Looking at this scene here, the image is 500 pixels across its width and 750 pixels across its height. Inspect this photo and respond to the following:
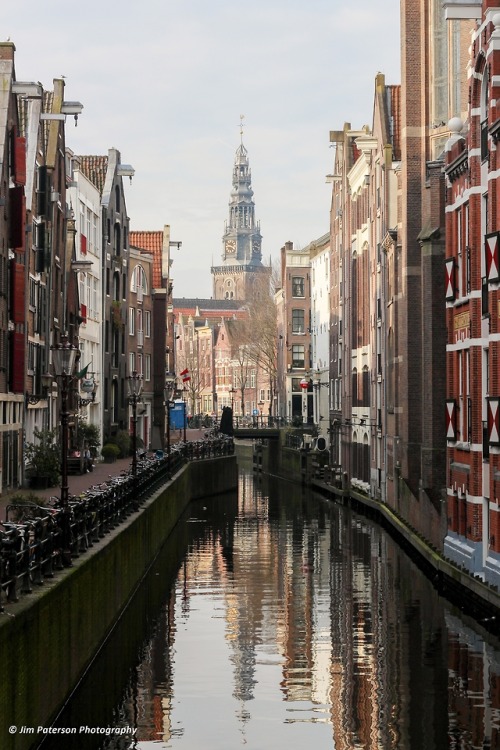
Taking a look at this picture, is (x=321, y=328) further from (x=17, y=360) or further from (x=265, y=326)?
(x=17, y=360)

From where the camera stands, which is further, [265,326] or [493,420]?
[265,326]

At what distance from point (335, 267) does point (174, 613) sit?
57298mm

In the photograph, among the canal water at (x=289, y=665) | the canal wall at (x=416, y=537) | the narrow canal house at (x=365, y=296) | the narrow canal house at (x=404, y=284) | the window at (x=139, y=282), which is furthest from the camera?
the window at (x=139, y=282)

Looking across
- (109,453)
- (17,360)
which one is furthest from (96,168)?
(17,360)

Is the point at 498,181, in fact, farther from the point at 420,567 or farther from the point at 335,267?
the point at 335,267

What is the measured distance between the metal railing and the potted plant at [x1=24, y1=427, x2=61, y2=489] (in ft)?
12.7

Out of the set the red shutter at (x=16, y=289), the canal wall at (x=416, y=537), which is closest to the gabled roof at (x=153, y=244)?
the canal wall at (x=416, y=537)

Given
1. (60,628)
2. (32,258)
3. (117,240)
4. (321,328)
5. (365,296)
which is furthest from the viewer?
(321,328)

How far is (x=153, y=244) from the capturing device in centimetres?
9338

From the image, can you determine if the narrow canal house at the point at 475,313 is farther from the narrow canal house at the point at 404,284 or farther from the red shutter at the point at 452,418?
the narrow canal house at the point at 404,284

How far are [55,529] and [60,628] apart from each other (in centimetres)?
207

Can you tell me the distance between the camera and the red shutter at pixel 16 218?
43.7 m

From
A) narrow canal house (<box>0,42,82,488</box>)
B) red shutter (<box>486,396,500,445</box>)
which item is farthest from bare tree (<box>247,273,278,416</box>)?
red shutter (<box>486,396,500,445</box>)

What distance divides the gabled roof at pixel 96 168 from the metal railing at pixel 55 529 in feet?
118
